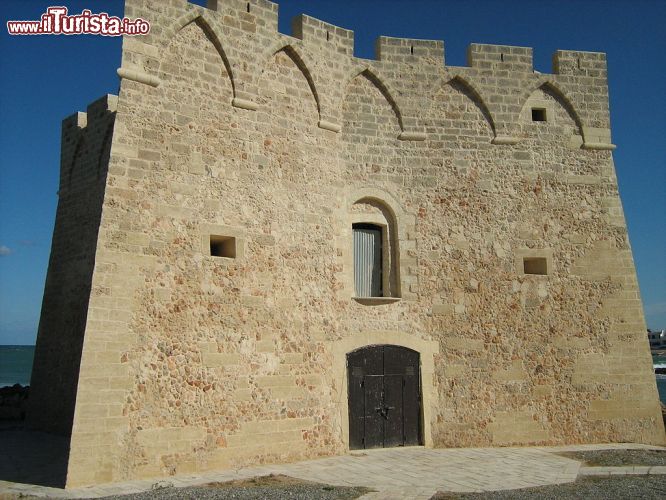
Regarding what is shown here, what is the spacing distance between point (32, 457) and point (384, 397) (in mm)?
5590

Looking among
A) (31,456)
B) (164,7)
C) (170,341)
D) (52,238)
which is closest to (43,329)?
(52,238)

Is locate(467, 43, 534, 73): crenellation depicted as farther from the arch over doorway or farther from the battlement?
the arch over doorway

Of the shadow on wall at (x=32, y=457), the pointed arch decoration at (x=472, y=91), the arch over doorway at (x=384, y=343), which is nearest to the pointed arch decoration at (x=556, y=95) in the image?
the pointed arch decoration at (x=472, y=91)

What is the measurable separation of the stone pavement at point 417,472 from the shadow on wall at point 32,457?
14.7 inches

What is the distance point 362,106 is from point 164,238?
15.3 feet

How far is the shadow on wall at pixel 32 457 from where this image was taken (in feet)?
26.4

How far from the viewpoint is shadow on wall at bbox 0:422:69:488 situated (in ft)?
26.4

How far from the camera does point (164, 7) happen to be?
29.5 feet

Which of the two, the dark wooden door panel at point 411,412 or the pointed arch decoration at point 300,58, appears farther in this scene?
the dark wooden door panel at point 411,412

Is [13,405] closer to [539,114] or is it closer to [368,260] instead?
[368,260]

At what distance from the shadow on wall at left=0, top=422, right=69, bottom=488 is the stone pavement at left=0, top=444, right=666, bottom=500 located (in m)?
0.37

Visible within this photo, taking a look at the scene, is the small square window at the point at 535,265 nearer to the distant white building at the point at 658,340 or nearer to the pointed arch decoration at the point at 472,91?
the pointed arch decoration at the point at 472,91

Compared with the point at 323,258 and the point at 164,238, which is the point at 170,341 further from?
the point at 323,258

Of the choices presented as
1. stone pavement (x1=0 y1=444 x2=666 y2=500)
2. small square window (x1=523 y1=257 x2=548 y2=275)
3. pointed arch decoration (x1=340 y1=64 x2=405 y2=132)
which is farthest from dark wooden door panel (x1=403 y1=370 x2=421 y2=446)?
pointed arch decoration (x1=340 y1=64 x2=405 y2=132)
